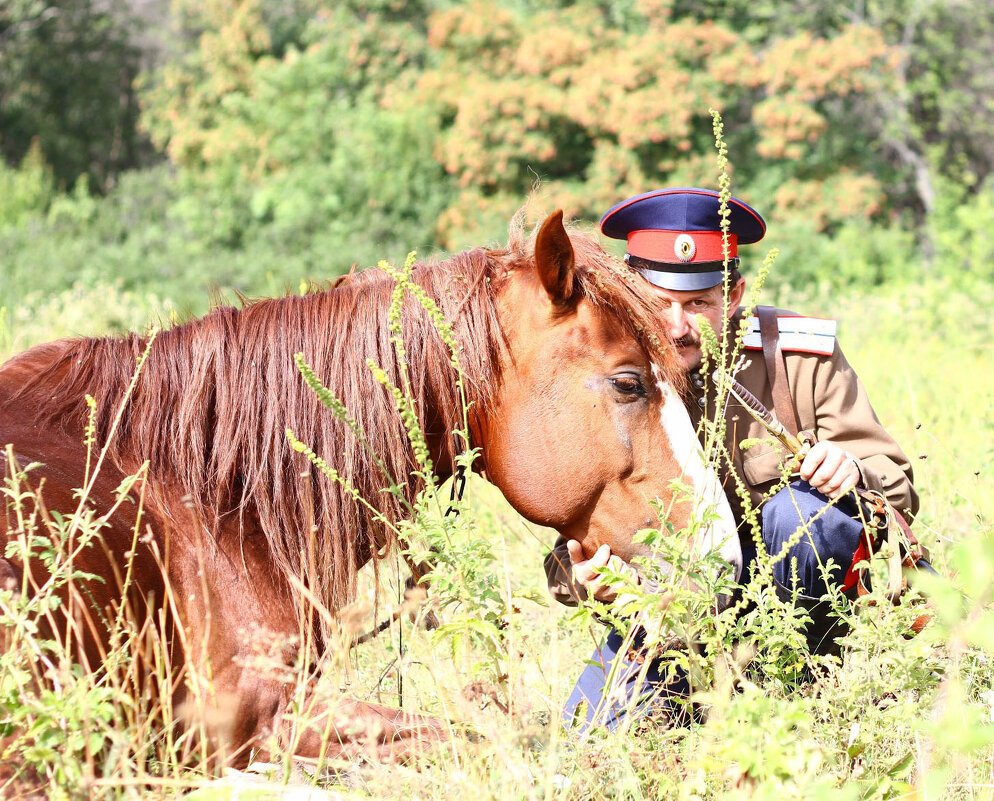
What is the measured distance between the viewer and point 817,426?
121 inches

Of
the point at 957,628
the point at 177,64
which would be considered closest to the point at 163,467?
the point at 957,628

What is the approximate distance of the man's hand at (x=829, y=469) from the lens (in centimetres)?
267

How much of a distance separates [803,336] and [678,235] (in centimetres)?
54

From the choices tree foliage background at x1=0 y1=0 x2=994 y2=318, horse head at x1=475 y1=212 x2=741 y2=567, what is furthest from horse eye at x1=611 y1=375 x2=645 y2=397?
tree foliage background at x1=0 y1=0 x2=994 y2=318

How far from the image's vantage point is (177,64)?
1612 cm

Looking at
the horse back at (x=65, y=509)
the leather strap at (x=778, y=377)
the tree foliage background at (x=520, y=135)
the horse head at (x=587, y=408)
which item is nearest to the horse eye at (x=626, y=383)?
the horse head at (x=587, y=408)

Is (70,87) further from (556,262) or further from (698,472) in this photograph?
(698,472)

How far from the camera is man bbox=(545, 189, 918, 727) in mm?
2762

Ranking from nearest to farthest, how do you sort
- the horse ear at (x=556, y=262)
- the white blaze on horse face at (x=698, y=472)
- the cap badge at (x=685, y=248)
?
the white blaze on horse face at (x=698, y=472) → the horse ear at (x=556, y=262) → the cap badge at (x=685, y=248)

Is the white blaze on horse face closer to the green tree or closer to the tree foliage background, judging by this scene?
the tree foliage background

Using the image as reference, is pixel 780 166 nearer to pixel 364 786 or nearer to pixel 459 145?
pixel 459 145

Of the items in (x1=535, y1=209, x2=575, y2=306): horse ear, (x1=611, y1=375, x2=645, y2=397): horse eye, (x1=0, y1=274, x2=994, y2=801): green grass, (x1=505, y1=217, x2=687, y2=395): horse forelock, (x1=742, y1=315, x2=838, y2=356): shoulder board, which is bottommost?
(x1=0, y1=274, x2=994, y2=801): green grass

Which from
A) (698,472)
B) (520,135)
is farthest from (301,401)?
(520,135)

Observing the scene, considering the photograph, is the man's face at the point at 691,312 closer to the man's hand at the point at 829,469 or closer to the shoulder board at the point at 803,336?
the shoulder board at the point at 803,336
